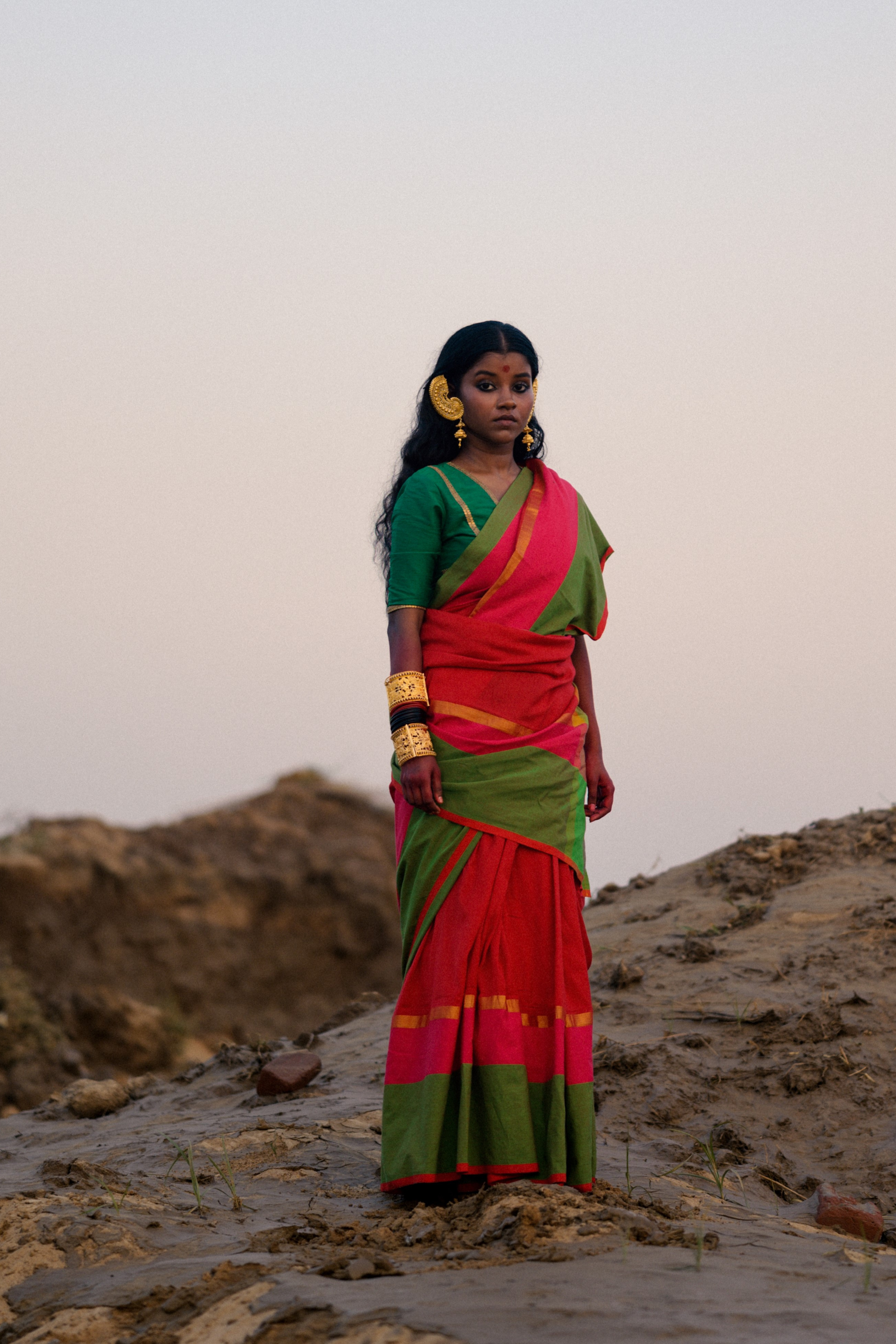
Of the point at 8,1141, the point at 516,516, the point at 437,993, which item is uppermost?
the point at 516,516

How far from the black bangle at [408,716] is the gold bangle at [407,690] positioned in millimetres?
13

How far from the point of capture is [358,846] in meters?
10.1

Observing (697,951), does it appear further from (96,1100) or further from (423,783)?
(96,1100)

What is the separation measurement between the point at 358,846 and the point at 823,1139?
20.9 feet

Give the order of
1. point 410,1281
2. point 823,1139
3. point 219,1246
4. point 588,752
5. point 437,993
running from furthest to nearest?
1. point 823,1139
2. point 588,752
3. point 437,993
4. point 219,1246
5. point 410,1281

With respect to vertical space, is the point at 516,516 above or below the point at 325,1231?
above

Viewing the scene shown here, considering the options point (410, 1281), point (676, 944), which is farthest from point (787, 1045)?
point (410, 1281)

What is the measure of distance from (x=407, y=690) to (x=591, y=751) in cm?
72

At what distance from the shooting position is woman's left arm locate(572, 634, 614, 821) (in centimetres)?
370

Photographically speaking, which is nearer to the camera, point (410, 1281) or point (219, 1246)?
→ point (410, 1281)

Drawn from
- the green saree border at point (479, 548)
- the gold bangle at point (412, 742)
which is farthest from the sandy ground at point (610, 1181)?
the green saree border at point (479, 548)

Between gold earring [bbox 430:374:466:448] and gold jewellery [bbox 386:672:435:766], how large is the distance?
0.71 metres

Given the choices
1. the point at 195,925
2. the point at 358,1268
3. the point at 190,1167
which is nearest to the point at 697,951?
the point at 190,1167

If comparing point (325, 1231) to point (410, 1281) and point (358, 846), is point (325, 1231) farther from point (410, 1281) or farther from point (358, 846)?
point (358, 846)
